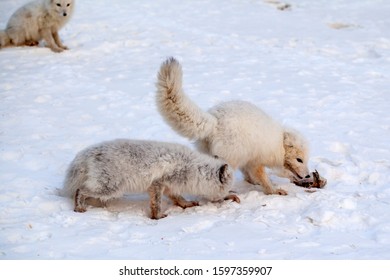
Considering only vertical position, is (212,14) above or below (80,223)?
above

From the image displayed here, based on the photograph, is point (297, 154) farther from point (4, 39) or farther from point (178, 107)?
point (4, 39)

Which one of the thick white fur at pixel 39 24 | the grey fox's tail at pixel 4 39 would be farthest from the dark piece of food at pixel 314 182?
the grey fox's tail at pixel 4 39

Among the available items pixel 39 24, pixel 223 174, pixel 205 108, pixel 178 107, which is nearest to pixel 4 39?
pixel 39 24

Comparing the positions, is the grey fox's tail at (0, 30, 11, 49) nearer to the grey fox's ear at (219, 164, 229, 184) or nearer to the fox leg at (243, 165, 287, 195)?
the fox leg at (243, 165, 287, 195)


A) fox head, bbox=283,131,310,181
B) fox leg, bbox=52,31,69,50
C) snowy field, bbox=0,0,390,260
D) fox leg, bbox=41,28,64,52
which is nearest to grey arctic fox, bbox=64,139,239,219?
snowy field, bbox=0,0,390,260

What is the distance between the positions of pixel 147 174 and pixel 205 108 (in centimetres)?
257

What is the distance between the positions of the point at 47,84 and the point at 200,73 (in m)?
2.37

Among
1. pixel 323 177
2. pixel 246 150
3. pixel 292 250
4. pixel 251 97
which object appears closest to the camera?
pixel 292 250

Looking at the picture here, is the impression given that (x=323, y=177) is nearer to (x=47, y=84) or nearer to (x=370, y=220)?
(x=370, y=220)

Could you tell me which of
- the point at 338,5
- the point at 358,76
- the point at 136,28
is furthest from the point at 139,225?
the point at 338,5

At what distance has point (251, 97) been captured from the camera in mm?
7555

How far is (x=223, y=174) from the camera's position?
4.84 m

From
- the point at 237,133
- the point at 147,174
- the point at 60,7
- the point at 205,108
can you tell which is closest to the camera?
the point at 147,174

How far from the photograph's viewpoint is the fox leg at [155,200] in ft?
15.3
